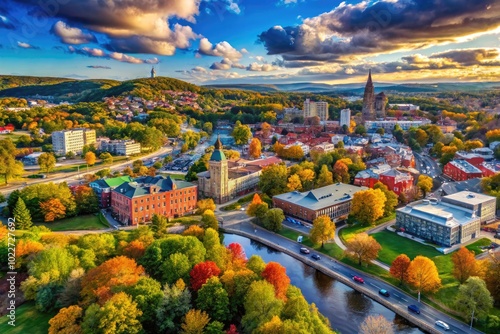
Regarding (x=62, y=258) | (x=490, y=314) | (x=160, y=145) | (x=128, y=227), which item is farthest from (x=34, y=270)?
(x=160, y=145)

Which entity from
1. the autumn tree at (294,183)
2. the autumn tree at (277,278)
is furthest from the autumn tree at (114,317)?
the autumn tree at (294,183)

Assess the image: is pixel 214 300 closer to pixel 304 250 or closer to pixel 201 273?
pixel 201 273

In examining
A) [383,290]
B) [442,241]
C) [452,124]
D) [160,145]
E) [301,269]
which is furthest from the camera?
[452,124]

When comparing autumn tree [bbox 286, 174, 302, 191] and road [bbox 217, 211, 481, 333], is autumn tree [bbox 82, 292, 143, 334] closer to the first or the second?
road [bbox 217, 211, 481, 333]

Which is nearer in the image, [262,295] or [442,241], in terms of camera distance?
[262,295]

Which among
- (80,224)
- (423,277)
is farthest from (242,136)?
(423,277)

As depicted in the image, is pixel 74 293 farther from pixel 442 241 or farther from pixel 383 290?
pixel 442 241

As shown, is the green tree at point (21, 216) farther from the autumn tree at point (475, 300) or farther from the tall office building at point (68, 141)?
the tall office building at point (68, 141)
